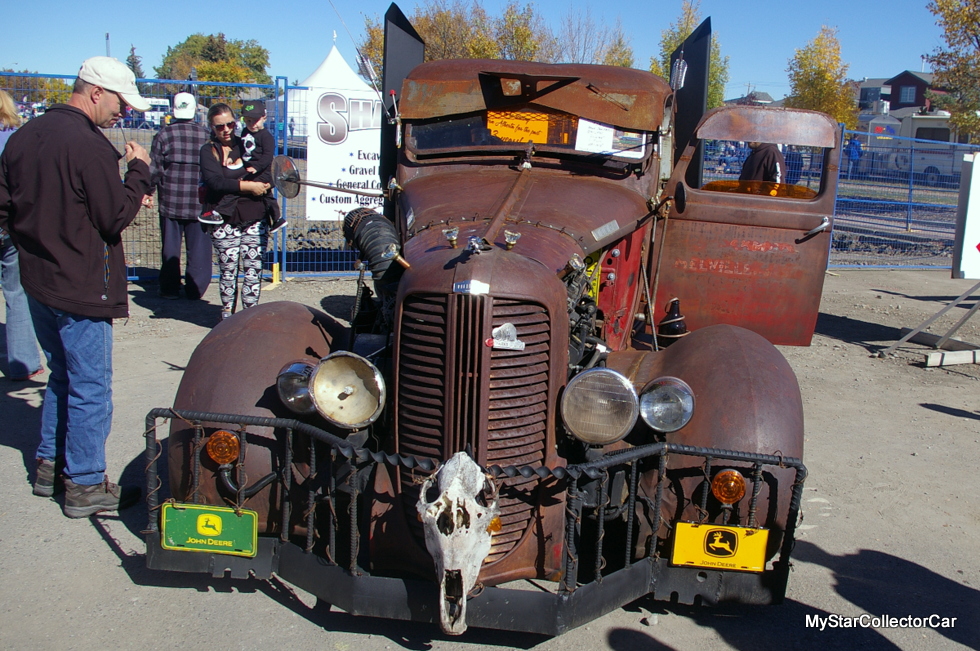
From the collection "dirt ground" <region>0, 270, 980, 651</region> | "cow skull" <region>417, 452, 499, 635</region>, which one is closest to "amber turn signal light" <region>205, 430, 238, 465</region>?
"dirt ground" <region>0, 270, 980, 651</region>

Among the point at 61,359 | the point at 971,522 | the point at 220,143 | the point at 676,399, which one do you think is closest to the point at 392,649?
the point at 676,399

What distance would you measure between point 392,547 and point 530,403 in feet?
2.66

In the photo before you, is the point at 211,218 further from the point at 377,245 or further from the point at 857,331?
the point at 857,331

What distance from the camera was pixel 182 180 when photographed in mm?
9031

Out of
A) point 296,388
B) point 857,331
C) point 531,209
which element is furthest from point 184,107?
point 857,331

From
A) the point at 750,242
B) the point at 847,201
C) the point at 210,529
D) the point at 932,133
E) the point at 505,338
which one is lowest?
the point at 210,529

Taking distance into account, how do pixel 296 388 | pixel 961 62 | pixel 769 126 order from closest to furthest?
1. pixel 296 388
2. pixel 769 126
3. pixel 961 62

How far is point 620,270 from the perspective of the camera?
488cm

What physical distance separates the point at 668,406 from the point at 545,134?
236 centimetres

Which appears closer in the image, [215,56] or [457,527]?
[457,527]

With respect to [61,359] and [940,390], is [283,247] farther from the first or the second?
[940,390]

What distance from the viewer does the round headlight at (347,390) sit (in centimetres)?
318

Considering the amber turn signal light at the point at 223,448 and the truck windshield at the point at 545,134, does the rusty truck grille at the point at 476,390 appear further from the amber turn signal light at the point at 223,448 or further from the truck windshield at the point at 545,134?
the truck windshield at the point at 545,134

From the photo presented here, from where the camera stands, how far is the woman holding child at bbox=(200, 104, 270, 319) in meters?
7.22
